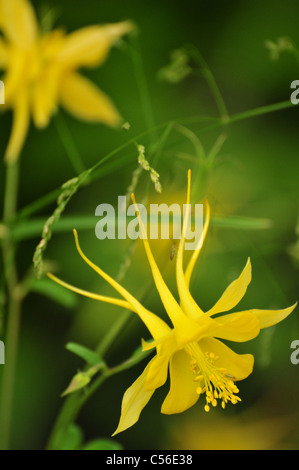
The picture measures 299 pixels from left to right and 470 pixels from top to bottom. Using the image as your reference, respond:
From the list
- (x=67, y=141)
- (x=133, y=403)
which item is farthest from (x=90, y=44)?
(x=133, y=403)

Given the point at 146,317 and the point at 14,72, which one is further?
the point at 14,72

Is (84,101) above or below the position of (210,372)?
above

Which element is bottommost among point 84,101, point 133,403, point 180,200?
point 133,403

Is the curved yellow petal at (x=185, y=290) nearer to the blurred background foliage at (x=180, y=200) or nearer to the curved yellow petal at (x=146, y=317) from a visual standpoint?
the curved yellow petal at (x=146, y=317)

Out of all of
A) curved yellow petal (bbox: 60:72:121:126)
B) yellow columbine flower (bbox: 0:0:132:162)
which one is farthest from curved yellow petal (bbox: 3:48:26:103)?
curved yellow petal (bbox: 60:72:121:126)

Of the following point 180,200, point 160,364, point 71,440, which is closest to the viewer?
point 160,364

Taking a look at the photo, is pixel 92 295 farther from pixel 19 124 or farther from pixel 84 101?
pixel 84 101

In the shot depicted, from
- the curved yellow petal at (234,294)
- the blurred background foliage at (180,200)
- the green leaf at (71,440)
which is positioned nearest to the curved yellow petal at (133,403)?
the curved yellow petal at (234,294)
